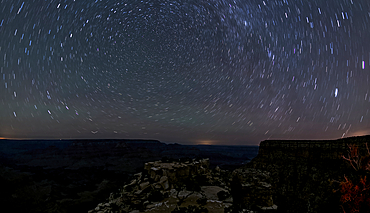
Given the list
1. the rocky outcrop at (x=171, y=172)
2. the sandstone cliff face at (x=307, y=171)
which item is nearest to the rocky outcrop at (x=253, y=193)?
the rocky outcrop at (x=171, y=172)

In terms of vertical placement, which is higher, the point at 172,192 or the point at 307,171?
the point at 172,192

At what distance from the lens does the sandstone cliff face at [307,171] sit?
115 ft

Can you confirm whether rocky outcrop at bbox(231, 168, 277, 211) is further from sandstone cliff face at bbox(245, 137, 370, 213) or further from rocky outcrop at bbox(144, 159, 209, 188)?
sandstone cliff face at bbox(245, 137, 370, 213)

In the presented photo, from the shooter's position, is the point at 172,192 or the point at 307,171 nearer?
the point at 172,192

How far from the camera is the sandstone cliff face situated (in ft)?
115

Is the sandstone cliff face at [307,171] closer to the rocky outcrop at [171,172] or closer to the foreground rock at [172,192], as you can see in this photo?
the foreground rock at [172,192]

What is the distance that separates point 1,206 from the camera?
49406mm

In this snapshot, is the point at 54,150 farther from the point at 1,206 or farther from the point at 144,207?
the point at 144,207

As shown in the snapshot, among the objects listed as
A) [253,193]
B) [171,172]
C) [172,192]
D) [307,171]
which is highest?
[171,172]

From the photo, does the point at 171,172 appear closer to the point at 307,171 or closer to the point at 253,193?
the point at 253,193

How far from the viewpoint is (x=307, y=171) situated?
4506 centimetres

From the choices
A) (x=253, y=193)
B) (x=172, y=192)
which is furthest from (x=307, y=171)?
(x=172, y=192)

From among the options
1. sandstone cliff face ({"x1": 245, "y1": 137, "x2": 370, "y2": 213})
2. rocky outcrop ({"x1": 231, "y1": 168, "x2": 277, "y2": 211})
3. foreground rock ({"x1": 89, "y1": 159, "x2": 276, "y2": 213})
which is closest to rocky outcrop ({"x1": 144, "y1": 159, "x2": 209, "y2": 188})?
foreground rock ({"x1": 89, "y1": 159, "x2": 276, "y2": 213})

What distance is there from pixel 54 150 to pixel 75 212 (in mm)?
159838
